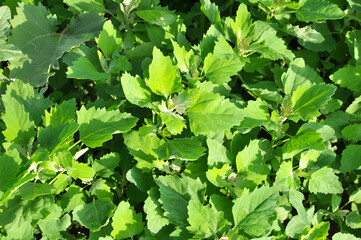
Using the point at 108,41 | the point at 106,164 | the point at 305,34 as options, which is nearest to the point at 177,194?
the point at 106,164

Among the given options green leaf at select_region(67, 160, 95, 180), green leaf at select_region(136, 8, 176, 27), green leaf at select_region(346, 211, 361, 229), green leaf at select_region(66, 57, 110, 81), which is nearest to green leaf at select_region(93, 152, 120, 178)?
green leaf at select_region(67, 160, 95, 180)

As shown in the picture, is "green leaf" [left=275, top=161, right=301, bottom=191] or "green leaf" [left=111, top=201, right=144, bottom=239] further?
"green leaf" [left=275, top=161, right=301, bottom=191]

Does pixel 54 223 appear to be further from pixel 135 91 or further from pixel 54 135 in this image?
pixel 135 91

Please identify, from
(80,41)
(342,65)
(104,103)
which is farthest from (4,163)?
(342,65)

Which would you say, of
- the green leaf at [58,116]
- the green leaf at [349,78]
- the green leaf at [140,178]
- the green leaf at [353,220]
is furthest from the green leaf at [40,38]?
the green leaf at [353,220]

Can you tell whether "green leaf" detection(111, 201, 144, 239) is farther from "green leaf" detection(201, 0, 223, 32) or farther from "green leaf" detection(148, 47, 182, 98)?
"green leaf" detection(201, 0, 223, 32)

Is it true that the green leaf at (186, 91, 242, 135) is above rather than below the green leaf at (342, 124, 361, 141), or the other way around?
above
